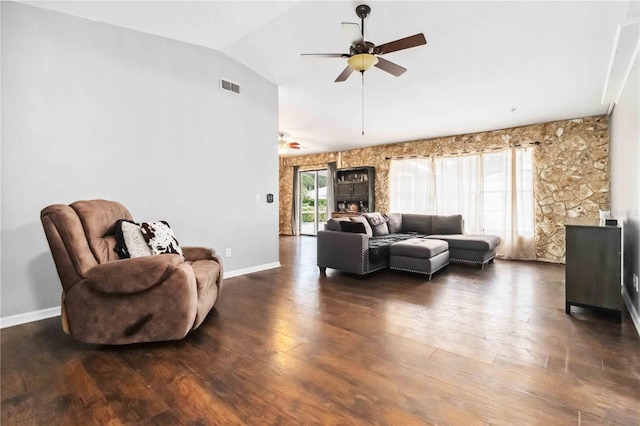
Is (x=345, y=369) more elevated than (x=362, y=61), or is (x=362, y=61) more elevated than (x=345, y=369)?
(x=362, y=61)

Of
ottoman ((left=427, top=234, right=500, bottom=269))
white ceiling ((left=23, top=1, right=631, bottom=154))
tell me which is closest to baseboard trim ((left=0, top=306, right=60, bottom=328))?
white ceiling ((left=23, top=1, right=631, bottom=154))

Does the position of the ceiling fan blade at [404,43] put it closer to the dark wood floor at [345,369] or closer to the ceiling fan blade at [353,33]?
the ceiling fan blade at [353,33]

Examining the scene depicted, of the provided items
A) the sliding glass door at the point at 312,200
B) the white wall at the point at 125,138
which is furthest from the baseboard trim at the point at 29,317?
the sliding glass door at the point at 312,200

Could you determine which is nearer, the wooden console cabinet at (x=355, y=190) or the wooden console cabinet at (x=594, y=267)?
the wooden console cabinet at (x=594, y=267)

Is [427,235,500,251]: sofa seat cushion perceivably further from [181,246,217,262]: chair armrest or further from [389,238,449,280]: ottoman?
[181,246,217,262]: chair armrest

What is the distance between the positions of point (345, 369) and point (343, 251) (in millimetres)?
2366

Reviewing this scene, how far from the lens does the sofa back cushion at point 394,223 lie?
578 centimetres

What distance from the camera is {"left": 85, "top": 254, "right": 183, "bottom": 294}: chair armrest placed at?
2037mm

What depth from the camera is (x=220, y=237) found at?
401 cm

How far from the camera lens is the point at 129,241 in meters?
2.54

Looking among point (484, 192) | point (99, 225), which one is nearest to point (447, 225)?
point (484, 192)

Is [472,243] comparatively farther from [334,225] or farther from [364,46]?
[364,46]

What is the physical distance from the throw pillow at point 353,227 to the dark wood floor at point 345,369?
138 cm

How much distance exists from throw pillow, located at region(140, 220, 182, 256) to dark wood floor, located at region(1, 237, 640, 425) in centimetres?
75
